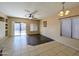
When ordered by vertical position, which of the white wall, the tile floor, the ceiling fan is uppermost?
the ceiling fan

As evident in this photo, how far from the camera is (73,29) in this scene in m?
4.26

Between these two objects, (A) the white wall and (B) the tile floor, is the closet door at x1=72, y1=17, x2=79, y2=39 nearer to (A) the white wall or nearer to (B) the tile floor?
(A) the white wall

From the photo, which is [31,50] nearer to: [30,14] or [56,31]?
[30,14]

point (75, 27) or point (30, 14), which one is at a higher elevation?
point (30, 14)

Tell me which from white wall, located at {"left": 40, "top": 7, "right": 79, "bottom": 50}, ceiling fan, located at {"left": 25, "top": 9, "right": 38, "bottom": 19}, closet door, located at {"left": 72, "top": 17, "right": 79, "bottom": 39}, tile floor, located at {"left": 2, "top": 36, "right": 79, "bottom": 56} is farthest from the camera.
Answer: ceiling fan, located at {"left": 25, "top": 9, "right": 38, "bottom": 19}

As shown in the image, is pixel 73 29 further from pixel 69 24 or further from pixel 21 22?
pixel 21 22

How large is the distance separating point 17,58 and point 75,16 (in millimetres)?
3543

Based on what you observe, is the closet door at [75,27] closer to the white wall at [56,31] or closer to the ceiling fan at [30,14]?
the white wall at [56,31]

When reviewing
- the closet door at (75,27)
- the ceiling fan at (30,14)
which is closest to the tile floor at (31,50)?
the closet door at (75,27)

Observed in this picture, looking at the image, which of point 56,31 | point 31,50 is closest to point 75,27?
point 56,31

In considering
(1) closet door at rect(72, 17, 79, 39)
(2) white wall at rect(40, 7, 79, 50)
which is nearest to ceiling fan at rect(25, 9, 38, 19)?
(2) white wall at rect(40, 7, 79, 50)

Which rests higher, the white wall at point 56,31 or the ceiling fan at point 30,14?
the ceiling fan at point 30,14

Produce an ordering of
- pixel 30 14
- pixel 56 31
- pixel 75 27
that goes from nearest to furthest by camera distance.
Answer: pixel 75 27 < pixel 30 14 < pixel 56 31

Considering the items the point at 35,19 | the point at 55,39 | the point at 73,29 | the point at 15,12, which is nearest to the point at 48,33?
the point at 55,39
